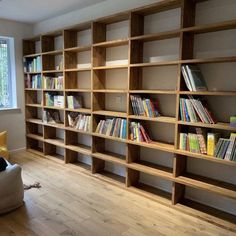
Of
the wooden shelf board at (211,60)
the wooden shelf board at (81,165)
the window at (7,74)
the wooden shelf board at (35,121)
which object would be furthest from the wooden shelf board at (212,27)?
the window at (7,74)

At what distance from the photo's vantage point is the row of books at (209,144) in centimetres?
226

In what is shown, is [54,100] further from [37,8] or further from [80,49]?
[37,8]

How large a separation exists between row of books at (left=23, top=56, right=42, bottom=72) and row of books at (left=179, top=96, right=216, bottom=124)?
9.50 ft

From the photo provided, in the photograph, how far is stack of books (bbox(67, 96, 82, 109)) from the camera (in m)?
3.81

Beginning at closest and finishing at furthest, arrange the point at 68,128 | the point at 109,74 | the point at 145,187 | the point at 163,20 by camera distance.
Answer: the point at 163,20 → the point at 145,187 → the point at 109,74 → the point at 68,128

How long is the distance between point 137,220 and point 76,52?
275 cm

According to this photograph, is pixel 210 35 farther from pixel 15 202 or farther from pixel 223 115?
pixel 15 202

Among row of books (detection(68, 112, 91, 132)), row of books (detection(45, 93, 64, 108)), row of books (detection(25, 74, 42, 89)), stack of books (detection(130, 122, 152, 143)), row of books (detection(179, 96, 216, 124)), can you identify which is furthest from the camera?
row of books (detection(25, 74, 42, 89))

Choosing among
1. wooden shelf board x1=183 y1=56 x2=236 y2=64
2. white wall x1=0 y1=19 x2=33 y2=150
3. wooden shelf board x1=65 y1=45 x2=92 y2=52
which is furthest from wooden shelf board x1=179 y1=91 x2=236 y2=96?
white wall x1=0 y1=19 x2=33 y2=150

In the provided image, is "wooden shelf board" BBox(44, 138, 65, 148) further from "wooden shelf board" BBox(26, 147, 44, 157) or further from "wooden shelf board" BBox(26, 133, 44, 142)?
"wooden shelf board" BBox(26, 147, 44, 157)

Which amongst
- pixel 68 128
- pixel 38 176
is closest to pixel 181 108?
pixel 68 128

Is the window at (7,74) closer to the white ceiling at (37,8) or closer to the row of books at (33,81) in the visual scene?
the row of books at (33,81)

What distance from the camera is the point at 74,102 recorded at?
3.81 meters

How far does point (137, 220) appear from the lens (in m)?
2.47
